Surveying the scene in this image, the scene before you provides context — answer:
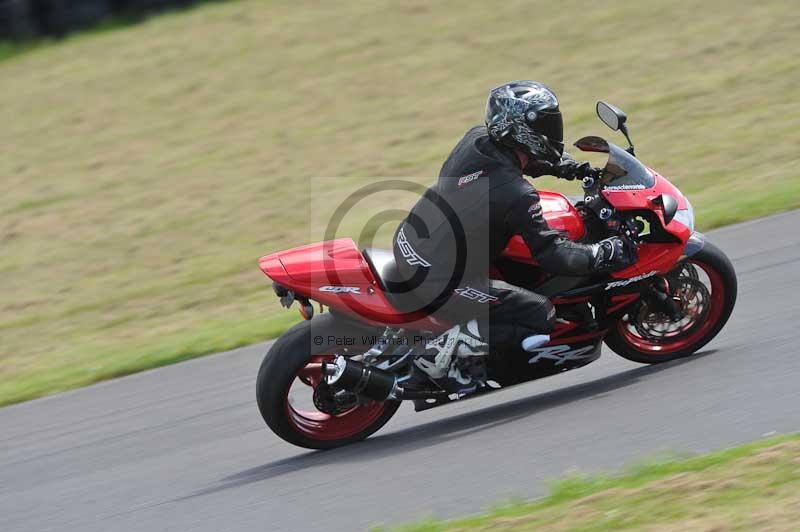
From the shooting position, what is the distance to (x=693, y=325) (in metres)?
6.23

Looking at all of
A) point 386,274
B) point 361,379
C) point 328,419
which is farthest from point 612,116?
point 328,419

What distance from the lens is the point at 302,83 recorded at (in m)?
14.7

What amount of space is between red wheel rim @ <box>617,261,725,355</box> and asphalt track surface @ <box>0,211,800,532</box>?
0.36ft

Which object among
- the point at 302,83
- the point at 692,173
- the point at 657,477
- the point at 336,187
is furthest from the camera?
the point at 302,83

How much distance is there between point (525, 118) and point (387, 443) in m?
1.89

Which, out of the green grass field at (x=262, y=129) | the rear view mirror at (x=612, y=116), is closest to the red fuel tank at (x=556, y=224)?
the rear view mirror at (x=612, y=116)

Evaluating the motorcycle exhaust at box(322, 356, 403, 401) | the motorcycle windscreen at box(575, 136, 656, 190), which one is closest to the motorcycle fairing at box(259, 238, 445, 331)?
the motorcycle exhaust at box(322, 356, 403, 401)

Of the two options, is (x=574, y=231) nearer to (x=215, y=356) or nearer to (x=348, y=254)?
(x=348, y=254)

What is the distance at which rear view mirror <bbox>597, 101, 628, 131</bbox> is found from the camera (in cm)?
593

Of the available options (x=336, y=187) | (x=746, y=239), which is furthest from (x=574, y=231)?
(x=336, y=187)

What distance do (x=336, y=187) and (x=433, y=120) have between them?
1.75m

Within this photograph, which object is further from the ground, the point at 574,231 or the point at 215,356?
the point at 574,231

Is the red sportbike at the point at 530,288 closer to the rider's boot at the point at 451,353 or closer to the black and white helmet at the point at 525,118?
the rider's boot at the point at 451,353

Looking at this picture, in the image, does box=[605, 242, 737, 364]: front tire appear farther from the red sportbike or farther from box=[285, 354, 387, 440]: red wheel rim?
box=[285, 354, 387, 440]: red wheel rim
